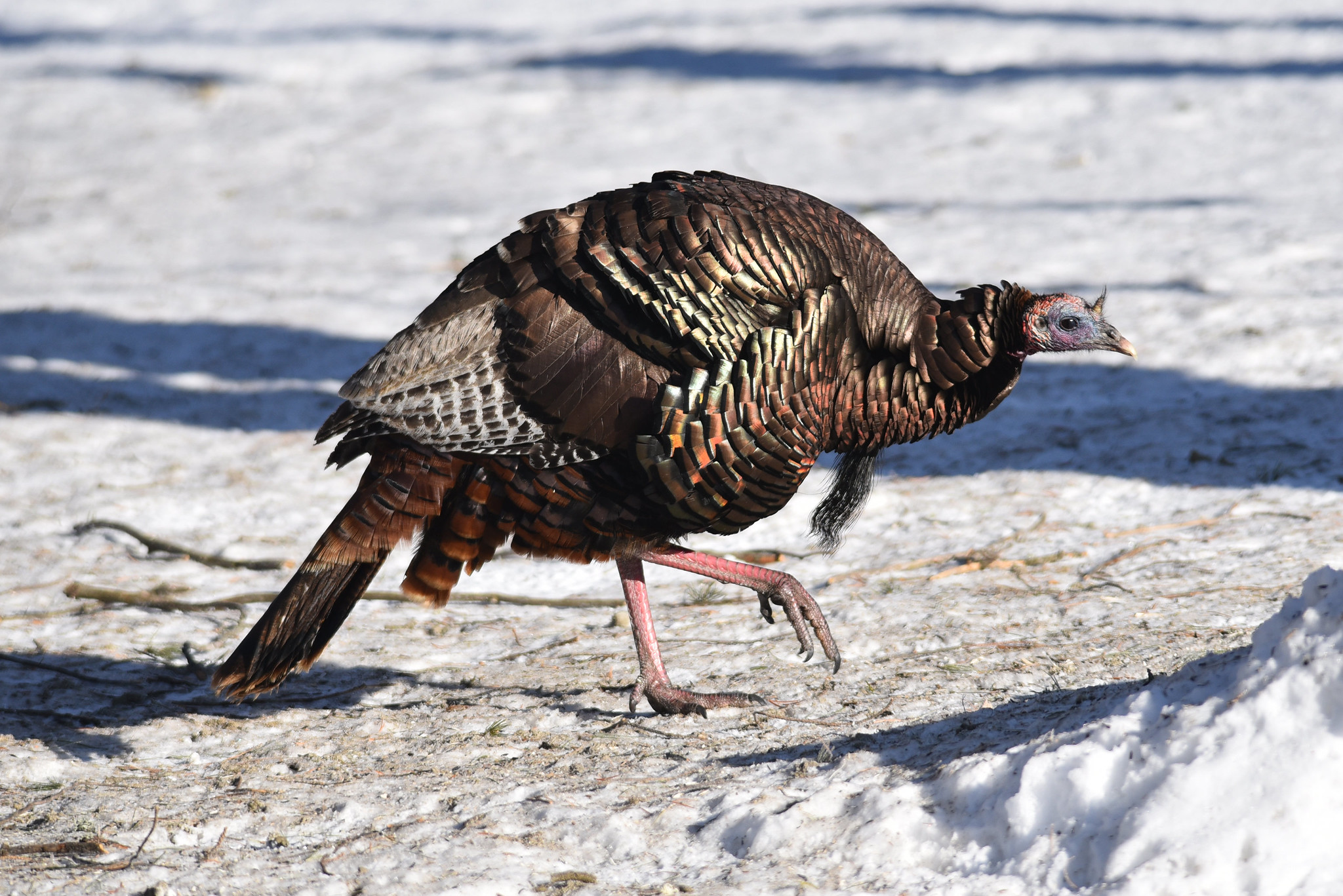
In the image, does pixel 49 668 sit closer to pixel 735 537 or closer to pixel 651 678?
pixel 651 678

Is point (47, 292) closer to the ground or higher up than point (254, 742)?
higher up

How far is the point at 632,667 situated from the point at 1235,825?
190 centimetres

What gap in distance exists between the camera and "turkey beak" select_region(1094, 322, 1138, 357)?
3342 millimetres

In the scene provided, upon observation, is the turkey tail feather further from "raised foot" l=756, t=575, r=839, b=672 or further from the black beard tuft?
the black beard tuft

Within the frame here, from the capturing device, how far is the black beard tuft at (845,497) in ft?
11.5

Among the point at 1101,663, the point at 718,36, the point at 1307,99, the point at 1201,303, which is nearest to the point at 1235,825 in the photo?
the point at 1101,663

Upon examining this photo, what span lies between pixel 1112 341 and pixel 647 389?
125 centimetres

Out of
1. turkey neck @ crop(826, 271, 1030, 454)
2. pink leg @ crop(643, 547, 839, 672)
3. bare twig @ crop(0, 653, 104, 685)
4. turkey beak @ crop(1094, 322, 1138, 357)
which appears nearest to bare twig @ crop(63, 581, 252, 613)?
bare twig @ crop(0, 653, 104, 685)

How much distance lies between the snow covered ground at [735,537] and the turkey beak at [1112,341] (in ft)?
2.49

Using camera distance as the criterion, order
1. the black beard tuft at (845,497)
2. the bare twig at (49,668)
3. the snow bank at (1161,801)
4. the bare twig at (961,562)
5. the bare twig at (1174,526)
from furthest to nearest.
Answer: the bare twig at (1174,526)
the bare twig at (961,562)
the bare twig at (49,668)
the black beard tuft at (845,497)
the snow bank at (1161,801)

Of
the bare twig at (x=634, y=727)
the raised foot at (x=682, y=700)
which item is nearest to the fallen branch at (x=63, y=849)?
the bare twig at (x=634, y=727)

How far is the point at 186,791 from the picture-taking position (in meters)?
2.96

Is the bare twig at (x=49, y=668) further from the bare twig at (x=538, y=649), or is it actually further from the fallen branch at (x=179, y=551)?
the bare twig at (x=538, y=649)

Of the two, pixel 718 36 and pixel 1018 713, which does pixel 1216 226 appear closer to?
pixel 1018 713
